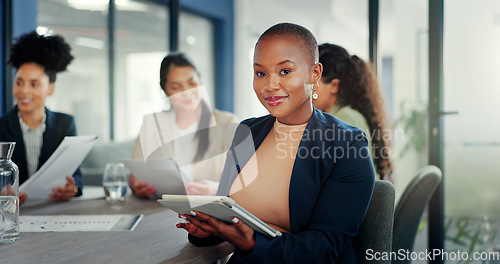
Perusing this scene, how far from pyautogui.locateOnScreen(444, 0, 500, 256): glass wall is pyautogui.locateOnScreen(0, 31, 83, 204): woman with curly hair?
6.31 feet

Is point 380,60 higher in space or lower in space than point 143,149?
higher

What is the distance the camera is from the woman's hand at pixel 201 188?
1634 mm

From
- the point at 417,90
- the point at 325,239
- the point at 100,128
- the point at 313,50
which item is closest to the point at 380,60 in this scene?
the point at 417,90

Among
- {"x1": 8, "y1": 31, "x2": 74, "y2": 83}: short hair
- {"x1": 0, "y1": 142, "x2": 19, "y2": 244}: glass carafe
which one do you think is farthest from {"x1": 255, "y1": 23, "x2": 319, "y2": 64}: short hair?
{"x1": 8, "y1": 31, "x2": 74, "y2": 83}: short hair

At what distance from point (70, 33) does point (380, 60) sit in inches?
167

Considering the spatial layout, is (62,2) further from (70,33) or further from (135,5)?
(135,5)

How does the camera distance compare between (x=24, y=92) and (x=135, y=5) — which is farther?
(x=135, y=5)

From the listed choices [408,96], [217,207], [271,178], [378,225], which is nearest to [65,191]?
[271,178]

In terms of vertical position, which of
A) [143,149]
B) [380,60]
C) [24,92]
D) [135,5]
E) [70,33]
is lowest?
[143,149]

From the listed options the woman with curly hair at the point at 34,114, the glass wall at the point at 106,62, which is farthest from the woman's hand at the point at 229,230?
the glass wall at the point at 106,62

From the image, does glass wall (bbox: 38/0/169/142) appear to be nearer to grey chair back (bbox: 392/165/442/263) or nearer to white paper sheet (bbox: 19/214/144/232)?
white paper sheet (bbox: 19/214/144/232)

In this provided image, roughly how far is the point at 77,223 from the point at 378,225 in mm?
881

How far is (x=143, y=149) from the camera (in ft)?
7.27

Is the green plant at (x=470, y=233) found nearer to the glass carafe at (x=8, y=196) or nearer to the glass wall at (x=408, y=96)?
the glass wall at (x=408, y=96)
